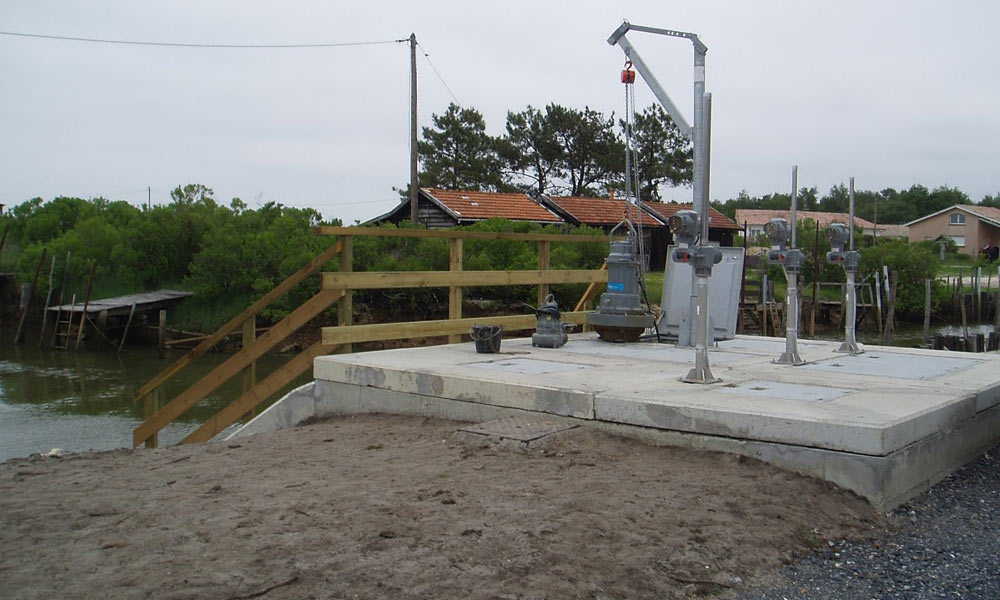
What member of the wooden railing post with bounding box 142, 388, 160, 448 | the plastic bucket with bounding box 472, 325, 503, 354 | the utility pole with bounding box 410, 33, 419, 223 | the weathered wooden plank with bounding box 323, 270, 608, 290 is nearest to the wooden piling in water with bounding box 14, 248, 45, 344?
the utility pole with bounding box 410, 33, 419, 223

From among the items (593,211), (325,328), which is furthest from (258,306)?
(593,211)

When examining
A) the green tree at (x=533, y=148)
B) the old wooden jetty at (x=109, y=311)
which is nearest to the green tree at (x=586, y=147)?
the green tree at (x=533, y=148)

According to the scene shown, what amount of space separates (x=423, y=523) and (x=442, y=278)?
5.08m

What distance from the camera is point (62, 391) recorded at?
19969 millimetres

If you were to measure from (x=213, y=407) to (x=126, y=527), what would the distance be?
44.8ft

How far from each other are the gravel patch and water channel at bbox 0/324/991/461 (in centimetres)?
1104

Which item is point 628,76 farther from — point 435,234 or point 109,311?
point 109,311

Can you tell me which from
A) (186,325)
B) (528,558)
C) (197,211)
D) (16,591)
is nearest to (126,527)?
(16,591)

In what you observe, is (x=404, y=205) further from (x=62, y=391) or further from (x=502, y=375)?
(x=502, y=375)

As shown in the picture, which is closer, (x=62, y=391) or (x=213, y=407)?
(x=213, y=407)

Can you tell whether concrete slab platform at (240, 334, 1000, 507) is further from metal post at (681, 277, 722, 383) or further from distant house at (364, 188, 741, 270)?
distant house at (364, 188, 741, 270)

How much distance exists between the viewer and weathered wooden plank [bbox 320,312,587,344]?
26.6 ft

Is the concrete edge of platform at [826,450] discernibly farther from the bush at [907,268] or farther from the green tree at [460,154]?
the green tree at [460,154]

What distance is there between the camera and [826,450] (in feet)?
15.8
